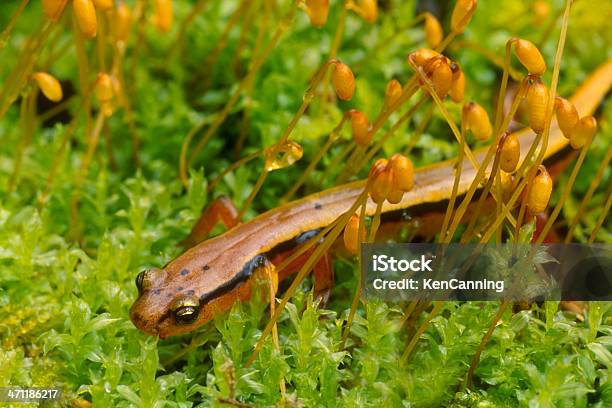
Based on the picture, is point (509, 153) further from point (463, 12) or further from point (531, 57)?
point (463, 12)

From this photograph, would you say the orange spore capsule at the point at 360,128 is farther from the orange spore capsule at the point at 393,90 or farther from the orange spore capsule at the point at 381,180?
the orange spore capsule at the point at 381,180

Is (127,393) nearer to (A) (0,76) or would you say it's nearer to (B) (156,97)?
(B) (156,97)

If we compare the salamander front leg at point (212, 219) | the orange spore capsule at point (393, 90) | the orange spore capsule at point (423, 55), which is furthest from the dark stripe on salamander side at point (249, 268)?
the orange spore capsule at point (423, 55)

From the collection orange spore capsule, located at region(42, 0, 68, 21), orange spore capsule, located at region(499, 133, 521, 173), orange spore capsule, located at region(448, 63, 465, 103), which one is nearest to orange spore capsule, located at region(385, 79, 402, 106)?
orange spore capsule, located at region(448, 63, 465, 103)

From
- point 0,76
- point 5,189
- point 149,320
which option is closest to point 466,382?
point 149,320

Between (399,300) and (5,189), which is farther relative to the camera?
(5,189)

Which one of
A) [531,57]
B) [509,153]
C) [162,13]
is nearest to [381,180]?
[509,153]
